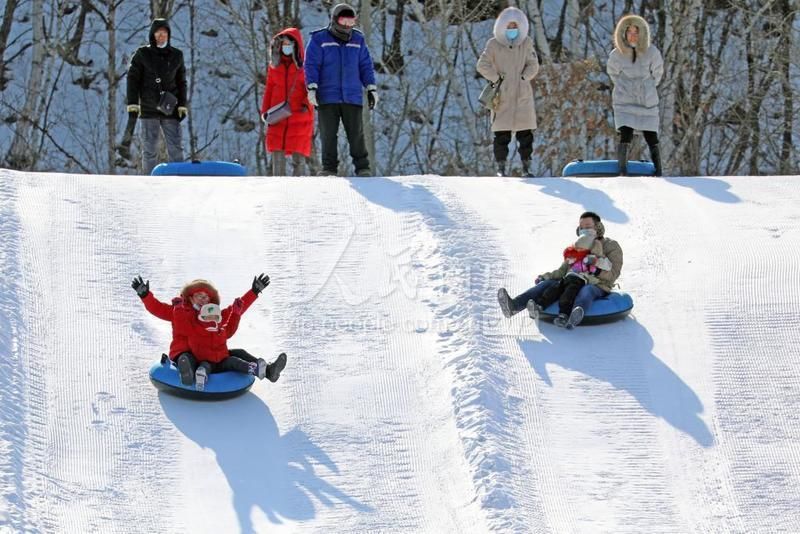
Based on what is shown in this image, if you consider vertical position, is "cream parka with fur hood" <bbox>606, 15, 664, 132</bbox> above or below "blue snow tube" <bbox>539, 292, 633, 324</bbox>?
above

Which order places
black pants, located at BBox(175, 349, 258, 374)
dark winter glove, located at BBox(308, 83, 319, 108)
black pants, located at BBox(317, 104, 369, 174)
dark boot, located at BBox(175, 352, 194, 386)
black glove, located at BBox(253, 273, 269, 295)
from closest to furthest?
A: 1. dark boot, located at BBox(175, 352, 194, 386)
2. black pants, located at BBox(175, 349, 258, 374)
3. black glove, located at BBox(253, 273, 269, 295)
4. dark winter glove, located at BBox(308, 83, 319, 108)
5. black pants, located at BBox(317, 104, 369, 174)

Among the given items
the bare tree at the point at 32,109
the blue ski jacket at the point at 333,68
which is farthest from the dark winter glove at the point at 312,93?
the bare tree at the point at 32,109

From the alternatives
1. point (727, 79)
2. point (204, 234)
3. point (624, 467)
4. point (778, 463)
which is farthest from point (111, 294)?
point (727, 79)

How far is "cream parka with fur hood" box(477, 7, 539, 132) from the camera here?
12.8 metres

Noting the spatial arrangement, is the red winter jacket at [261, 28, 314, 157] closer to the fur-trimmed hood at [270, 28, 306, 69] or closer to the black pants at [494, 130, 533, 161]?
the fur-trimmed hood at [270, 28, 306, 69]

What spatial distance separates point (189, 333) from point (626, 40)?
216 inches

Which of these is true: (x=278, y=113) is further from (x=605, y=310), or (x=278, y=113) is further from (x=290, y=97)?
(x=605, y=310)

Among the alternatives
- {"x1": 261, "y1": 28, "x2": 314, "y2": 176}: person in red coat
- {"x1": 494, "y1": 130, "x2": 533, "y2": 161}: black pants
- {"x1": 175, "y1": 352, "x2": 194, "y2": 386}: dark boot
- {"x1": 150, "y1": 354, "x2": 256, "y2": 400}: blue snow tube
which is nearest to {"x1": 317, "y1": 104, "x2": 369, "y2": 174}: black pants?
{"x1": 261, "y1": 28, "x2": 314, "y2": 176}: person in red coat

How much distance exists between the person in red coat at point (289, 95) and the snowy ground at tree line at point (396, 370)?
1.46 meters

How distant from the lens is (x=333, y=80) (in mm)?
12375

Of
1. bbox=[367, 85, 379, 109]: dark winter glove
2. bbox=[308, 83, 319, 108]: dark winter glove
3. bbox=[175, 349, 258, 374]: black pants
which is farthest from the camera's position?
bbox=[308, 83, 319, 108]: dark winter glove

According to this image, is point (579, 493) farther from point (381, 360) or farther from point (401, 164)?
point (401, 164)

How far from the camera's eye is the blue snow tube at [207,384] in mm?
8508

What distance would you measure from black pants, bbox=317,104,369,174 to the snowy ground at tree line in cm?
94
